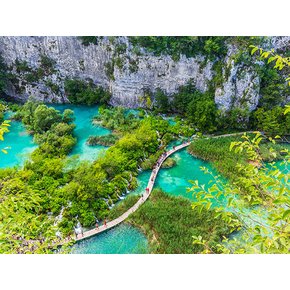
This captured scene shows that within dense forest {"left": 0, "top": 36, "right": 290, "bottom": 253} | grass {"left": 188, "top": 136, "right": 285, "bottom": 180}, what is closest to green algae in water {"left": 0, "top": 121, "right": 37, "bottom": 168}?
dense forest {"left": 0, "top": 36, "right": 290, "bottom": 253}

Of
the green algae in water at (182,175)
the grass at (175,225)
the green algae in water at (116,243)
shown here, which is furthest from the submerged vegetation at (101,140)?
the green algae in water at (116,243)

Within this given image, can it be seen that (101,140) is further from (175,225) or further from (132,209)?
(175,225)

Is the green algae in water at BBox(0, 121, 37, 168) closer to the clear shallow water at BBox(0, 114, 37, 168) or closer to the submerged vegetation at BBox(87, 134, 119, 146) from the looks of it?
the clear shallow water at BBox(0, 114, 37, 168)

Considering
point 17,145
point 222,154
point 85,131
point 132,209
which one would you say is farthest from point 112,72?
point 132,209

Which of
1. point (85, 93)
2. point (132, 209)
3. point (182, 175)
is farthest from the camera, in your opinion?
point (85, 93)

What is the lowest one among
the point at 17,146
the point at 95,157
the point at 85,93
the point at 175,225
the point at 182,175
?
the point at 175,225

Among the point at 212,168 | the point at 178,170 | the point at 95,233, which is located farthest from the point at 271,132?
the point at 95,233

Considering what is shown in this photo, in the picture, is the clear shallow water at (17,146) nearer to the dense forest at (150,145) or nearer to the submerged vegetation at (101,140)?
the dense forest at (150,145)
